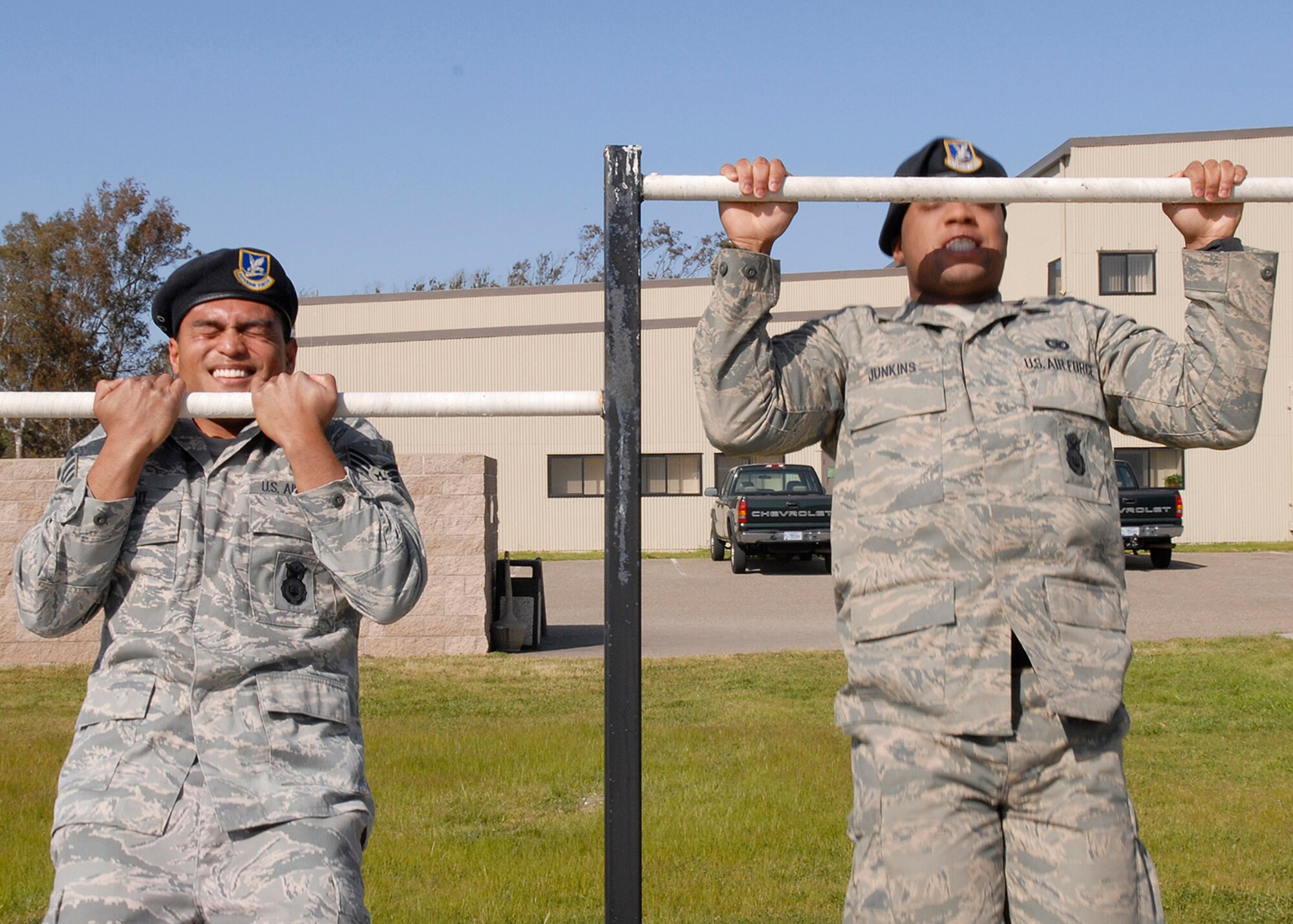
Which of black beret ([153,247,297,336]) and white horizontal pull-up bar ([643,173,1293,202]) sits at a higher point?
white horizontal pull-up bar ([643,173,1293,202])

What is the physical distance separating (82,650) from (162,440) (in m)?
9.68

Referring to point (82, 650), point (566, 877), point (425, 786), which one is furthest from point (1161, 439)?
point (82, 650)

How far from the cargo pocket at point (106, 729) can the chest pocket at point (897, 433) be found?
1.33 m

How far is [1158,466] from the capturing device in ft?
91.7

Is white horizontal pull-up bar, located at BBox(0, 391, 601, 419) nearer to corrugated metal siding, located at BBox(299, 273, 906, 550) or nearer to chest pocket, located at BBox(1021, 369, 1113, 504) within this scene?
chest pocket, located at BBox(1021, 369, 1113, 504)

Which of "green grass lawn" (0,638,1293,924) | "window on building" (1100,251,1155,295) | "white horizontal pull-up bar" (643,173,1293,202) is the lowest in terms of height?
"green grass lawn" (0,638,1293,924)

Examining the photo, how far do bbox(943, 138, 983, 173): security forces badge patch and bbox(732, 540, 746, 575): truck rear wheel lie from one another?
58.1 ft

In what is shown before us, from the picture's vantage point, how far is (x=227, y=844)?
221cm

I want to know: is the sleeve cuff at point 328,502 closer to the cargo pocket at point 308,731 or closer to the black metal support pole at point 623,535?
the cargo pocket at point 308,731

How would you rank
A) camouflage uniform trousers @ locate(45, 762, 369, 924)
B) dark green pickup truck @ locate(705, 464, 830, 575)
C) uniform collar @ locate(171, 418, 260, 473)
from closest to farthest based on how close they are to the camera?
camouflage uniform trousers @ locate(45, 762, 369, 924)
uniform collar @ locate(171, 418, 260, 473)
dark green pickup truck @ locate(705, 464, 830, 575)

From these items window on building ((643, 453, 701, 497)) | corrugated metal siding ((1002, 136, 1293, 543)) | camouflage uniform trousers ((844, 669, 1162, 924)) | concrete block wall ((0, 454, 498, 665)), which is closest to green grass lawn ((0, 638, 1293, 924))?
concrete block wall ((0, 454, 498, 665))

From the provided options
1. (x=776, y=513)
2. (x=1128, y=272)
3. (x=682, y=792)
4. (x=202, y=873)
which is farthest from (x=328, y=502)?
(x=1128, y=272)

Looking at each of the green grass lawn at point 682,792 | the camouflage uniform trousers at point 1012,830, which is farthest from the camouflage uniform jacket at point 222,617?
the green grass lawn at point 682,792

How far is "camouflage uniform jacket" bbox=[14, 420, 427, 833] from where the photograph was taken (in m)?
2.22
